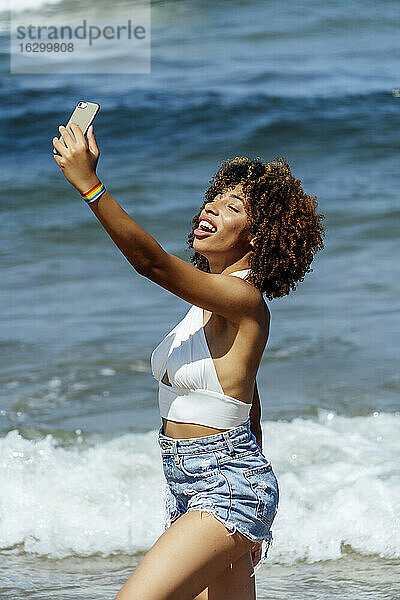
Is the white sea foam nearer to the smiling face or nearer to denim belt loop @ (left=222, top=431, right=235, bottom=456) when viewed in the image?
denim belt loop @ (left=222, top=431, right=235, bottom=456)

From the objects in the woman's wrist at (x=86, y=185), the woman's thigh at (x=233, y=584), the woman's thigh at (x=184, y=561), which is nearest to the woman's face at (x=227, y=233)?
the woman's wrist at (x=86, y=185)

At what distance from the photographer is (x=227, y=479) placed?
2588 millimetres

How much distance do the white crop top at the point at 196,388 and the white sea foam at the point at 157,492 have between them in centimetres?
188

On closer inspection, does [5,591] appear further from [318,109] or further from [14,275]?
[318,109]

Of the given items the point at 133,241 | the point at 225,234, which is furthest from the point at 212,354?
the point at 133,241

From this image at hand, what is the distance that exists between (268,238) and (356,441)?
320cm

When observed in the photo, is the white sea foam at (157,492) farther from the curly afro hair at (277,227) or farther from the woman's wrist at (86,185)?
the woman's wrist at (86,185)

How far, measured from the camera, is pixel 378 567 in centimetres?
421

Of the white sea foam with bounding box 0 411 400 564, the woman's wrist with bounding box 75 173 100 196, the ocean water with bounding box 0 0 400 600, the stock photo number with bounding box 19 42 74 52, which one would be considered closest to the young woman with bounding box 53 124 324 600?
the woman's wrist with bounding box 75 173 100 196

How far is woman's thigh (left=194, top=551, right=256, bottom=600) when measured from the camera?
271 centimetres

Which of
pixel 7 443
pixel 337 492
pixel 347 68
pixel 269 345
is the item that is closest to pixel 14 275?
pixel 269 345

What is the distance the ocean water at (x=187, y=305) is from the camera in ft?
14.8

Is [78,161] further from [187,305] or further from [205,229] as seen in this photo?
[187,305]

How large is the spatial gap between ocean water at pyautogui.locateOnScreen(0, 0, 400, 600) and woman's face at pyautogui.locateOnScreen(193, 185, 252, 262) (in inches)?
69.5
